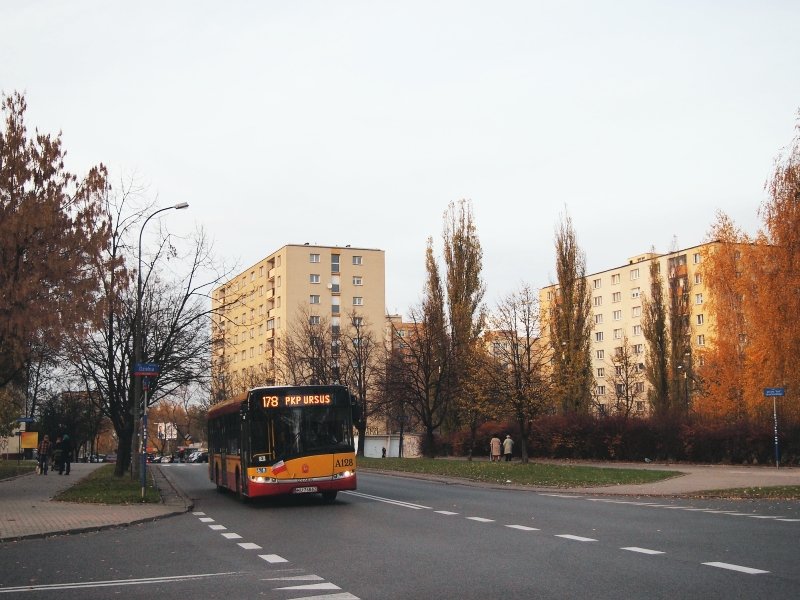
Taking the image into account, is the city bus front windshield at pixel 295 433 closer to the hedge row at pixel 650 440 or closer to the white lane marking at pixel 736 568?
the white lane marking at pixel 736 568

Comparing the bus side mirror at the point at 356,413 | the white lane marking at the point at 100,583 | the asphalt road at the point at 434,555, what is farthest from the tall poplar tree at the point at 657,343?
the white lane marking at the point at 100,583

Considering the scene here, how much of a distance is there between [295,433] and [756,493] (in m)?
11.0

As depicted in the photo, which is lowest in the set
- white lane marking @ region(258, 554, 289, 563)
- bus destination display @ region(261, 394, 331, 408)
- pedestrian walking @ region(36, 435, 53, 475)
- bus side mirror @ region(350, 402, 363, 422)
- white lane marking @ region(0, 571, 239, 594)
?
white lane marking @ region(258, 554, 289, 563)

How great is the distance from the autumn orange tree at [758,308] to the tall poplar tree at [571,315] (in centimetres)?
779

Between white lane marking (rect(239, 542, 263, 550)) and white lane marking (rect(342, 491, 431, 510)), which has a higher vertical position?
white lane marking (rect(239, 542, 263, 550))

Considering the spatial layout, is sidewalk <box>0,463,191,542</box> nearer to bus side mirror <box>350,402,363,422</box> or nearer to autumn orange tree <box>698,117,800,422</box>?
bus side mirror <box>350,402,363,422</box>

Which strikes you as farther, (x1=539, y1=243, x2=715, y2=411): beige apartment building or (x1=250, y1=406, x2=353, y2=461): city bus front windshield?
(x1=539, y1=243, x2=715, y2=411): beige apartment building

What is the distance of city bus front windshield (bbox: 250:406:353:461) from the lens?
20.4 metres

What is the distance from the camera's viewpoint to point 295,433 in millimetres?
20500

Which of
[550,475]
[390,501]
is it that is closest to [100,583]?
[390,501]

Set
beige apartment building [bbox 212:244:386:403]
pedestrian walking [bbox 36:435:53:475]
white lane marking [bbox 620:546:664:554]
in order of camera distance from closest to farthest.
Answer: white lane marking [bbox 620:546:664:554] → pedestrian walking [bbox 36:435:53:475] → beige apartment building [bbox 212:244:386:403]

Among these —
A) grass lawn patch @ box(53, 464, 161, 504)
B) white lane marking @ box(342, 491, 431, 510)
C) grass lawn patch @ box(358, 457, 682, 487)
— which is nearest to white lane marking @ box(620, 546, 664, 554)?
white lane marking @ box(342, 491, 431, 510)

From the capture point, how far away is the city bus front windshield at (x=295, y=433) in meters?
20.4

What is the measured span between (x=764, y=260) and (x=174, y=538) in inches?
1218
